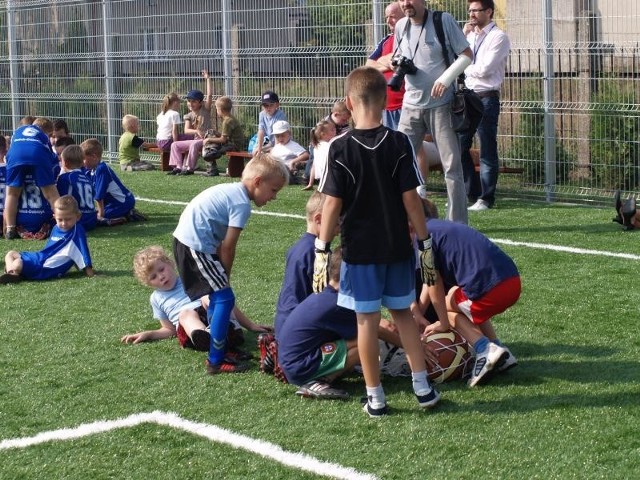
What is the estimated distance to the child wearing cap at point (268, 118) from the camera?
15266 mm

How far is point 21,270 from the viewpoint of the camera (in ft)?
30.8

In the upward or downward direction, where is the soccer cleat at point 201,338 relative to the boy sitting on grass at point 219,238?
downward

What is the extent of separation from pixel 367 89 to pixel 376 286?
2.99ft

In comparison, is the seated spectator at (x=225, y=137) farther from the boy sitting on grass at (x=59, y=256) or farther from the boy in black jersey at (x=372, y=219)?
the boy in black jersey at (x=372, y=219)

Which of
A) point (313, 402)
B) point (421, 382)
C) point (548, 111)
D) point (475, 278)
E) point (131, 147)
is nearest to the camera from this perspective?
point (421, 382)

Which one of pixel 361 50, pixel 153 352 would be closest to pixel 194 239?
pixel 153 352

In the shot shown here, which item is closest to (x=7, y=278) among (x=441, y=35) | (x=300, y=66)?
(x=441, y=35)

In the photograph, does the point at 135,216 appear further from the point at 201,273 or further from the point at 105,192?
the point at 201,273

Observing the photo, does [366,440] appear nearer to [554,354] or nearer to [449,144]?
[554,354]

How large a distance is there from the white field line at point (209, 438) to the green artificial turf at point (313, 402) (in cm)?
5

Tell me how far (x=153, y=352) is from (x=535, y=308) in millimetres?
2490

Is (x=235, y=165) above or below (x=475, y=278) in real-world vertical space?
above

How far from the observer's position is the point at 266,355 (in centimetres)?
638

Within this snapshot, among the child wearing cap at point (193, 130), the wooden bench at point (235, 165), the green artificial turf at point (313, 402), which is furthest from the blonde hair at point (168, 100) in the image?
the green artificial turf at point (313, 402)
